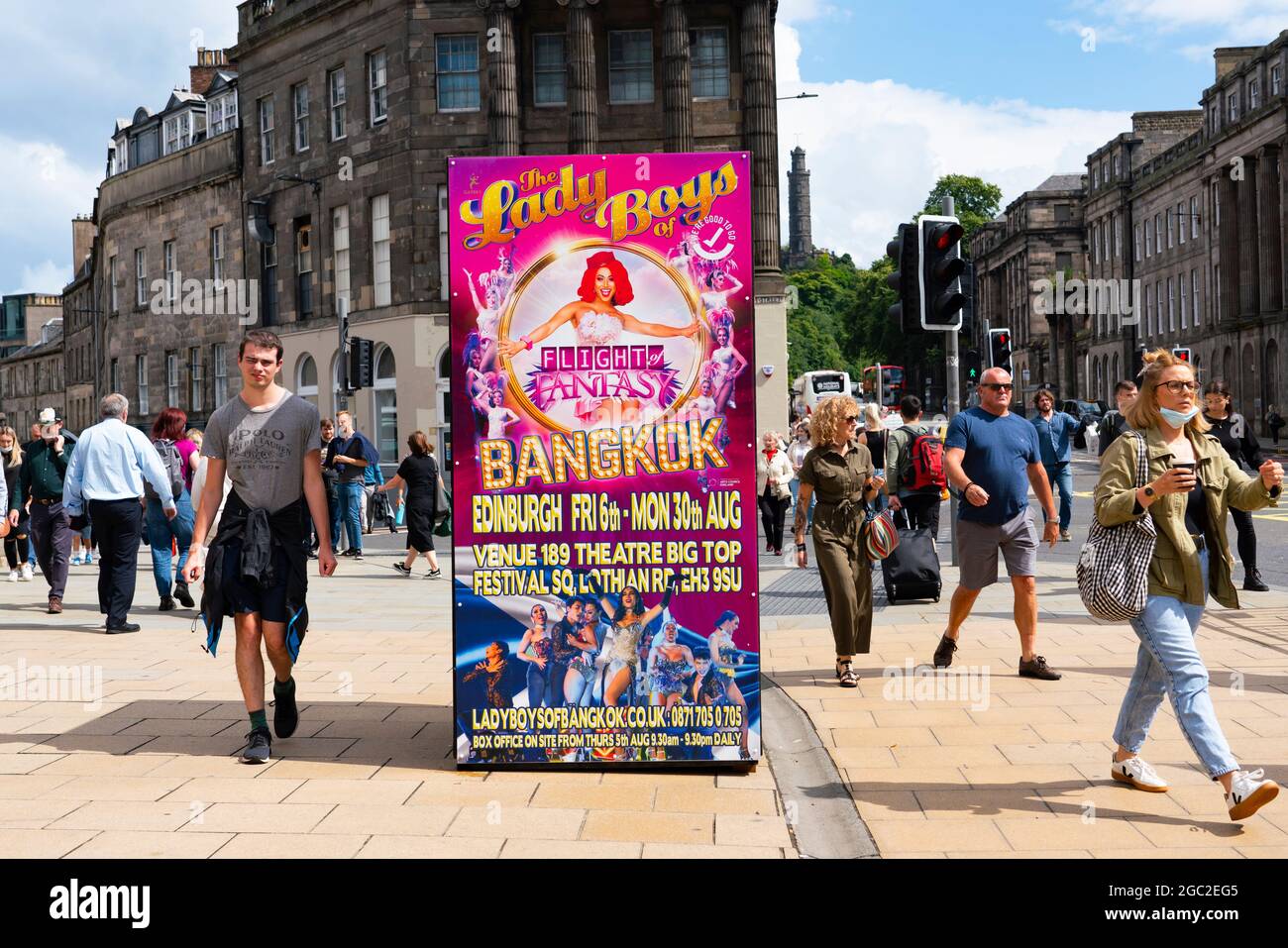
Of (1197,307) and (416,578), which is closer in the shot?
(416,578)

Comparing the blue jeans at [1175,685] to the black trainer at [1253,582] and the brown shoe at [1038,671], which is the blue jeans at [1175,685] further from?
the black trainer at [1253,582]

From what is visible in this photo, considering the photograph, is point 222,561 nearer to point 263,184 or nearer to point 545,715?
point 545,715

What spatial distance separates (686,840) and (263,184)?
3478 cm

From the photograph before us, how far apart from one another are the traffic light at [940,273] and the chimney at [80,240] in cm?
7594

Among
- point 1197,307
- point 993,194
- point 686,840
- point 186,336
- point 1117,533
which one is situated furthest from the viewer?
point 993,194

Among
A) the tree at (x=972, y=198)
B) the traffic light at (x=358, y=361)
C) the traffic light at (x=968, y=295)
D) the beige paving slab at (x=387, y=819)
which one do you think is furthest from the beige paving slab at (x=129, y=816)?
the tree at (x=972, y=198)

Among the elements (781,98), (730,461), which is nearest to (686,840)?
(730,461)

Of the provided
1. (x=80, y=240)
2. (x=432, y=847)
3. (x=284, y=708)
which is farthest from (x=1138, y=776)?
(x=80, y=240)

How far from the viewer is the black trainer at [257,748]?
20.2ft

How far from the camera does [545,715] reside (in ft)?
19.6

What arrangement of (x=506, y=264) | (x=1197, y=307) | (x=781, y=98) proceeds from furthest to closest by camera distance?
(x=1197, y=307)
(x=781, y=98)
(x=506, y=264)

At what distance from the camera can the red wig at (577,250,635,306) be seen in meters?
5.89

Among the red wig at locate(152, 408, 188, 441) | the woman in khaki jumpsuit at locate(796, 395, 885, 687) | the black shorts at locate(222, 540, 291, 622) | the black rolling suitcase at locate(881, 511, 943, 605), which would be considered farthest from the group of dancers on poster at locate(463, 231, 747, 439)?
the red wig at locate(152, 408, 188, 441)
